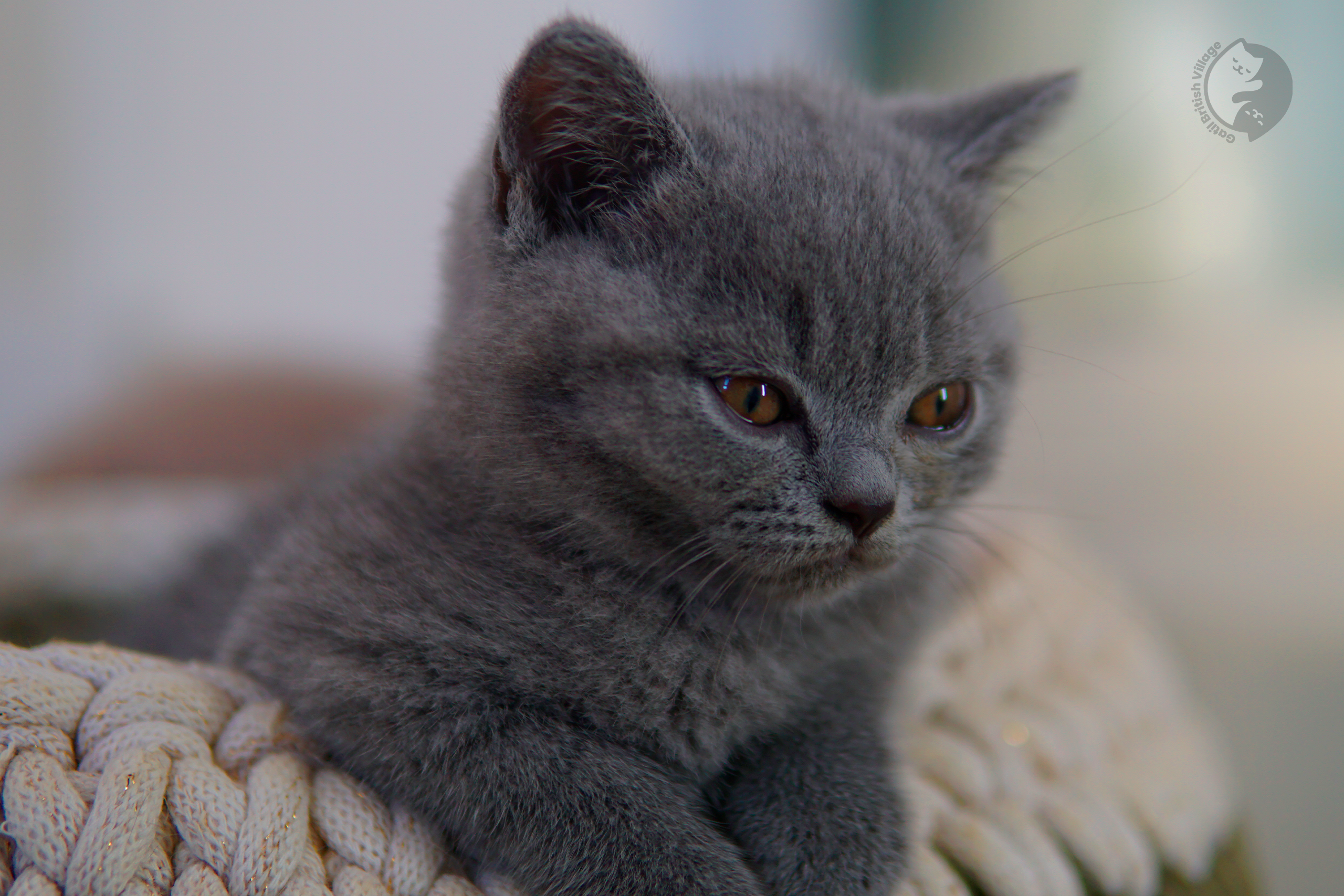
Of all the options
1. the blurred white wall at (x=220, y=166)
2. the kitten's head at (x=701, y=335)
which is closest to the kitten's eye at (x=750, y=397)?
the kitten's head at (x=701, y=335)

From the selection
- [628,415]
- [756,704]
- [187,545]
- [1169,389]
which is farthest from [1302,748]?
[187,545]

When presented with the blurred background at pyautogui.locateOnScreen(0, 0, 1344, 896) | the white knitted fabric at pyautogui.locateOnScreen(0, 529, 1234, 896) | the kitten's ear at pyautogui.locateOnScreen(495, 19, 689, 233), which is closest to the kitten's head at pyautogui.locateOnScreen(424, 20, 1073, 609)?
the kitten's ear at pyautogui.locateOnScreen(495, 19, 689, 233)

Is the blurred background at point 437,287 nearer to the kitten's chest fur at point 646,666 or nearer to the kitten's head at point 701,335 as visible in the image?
the kitten's head at point 701,335

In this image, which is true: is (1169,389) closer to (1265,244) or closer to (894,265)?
(1265,244)

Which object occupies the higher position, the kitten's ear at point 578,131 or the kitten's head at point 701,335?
the kitten's ear at point 578,131

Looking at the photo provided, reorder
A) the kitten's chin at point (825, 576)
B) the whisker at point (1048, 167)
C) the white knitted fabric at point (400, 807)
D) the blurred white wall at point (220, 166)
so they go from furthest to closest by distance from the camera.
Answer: the blurred white wall at point (220, 166)
the whisker at point (1048, 167)
the kitten's chin at point (825, 576)
the white knitted fabric at point (400, 807)

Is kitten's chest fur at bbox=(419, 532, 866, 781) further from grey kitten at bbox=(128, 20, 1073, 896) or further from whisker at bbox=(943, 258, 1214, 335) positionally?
whisker at bbox=(943, 258, 1214, 335)

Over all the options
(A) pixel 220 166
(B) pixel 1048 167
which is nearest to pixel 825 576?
(B) pixel 1048 167
